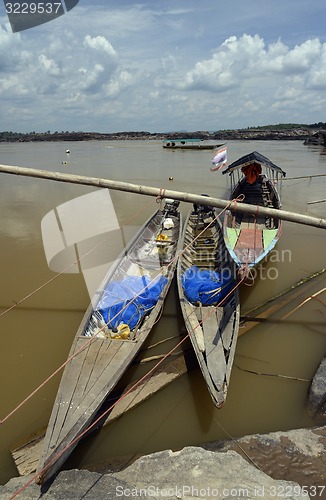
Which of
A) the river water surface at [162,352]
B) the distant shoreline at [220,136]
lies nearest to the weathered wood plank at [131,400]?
the river water surface at [162,352]

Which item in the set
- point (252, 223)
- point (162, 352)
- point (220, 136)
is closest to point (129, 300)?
point (162, 352)

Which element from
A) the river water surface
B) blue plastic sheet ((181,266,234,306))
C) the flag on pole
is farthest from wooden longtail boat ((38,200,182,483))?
the flag on pole

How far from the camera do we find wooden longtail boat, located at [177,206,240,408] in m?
6.13

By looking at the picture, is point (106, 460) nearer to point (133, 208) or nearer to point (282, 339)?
point (282, 339)

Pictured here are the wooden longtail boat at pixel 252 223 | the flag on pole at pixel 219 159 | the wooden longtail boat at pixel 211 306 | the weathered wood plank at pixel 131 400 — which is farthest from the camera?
the flag on pole at pixel 219 159

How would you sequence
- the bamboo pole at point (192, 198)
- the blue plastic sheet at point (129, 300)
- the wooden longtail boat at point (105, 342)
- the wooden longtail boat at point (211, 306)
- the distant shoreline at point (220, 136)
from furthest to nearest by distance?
the distant shoreline at point (220, 136) → the blue plastic sheet at point (129, 300) → the bamboo pole at point (192, 198) → the wooden longtail boat at point (211, 306) → the wooden longtail boat at point (105, 342)

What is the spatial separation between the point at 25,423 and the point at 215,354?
148 inches

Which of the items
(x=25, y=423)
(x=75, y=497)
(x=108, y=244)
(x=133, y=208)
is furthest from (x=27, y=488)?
(x=133, y=208)

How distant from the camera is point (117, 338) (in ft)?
22.4

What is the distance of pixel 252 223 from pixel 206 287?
5757mm

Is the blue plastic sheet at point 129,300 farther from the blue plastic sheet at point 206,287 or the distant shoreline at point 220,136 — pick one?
the distant shoreline at point 220,136

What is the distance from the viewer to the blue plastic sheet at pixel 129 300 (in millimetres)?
7543

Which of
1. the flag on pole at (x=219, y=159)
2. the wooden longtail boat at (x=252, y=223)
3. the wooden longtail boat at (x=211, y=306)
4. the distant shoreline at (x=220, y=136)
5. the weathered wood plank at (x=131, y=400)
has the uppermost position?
the distant shoreline at (x=220, y=136)

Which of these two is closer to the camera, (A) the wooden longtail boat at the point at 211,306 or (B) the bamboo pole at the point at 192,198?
(A) the wooden longtail boat at the point at 211,306
